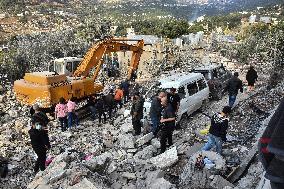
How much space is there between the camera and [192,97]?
46.1ft

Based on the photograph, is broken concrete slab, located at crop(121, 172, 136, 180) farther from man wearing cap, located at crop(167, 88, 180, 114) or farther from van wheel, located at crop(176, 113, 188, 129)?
van wheel, located at crop(176, 113, 188, 129)

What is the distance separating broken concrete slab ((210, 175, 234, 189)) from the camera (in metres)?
7.87

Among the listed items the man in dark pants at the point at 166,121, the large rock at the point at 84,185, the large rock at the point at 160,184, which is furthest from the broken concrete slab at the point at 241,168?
the large rock at the point at 84,185

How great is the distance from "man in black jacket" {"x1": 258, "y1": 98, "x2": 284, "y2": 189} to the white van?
10.5 m

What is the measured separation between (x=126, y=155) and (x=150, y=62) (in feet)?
64.1

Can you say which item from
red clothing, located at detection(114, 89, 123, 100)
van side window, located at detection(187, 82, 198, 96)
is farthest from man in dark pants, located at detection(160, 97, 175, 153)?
red clothing, located at detection(114, 89, 123, 100)

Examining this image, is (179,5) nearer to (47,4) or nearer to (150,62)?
(47,4)

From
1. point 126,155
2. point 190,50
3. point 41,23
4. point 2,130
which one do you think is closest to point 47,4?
point 41,23

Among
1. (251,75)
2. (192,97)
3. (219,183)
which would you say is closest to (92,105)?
(192,97)

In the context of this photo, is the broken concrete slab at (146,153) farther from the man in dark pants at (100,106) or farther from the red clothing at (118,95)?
the red clothing at (118,95)

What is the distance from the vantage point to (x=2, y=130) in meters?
16.9

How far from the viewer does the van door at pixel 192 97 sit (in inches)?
548

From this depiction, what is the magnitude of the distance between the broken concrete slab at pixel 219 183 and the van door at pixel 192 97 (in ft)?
19.5

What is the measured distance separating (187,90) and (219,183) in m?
6.20
